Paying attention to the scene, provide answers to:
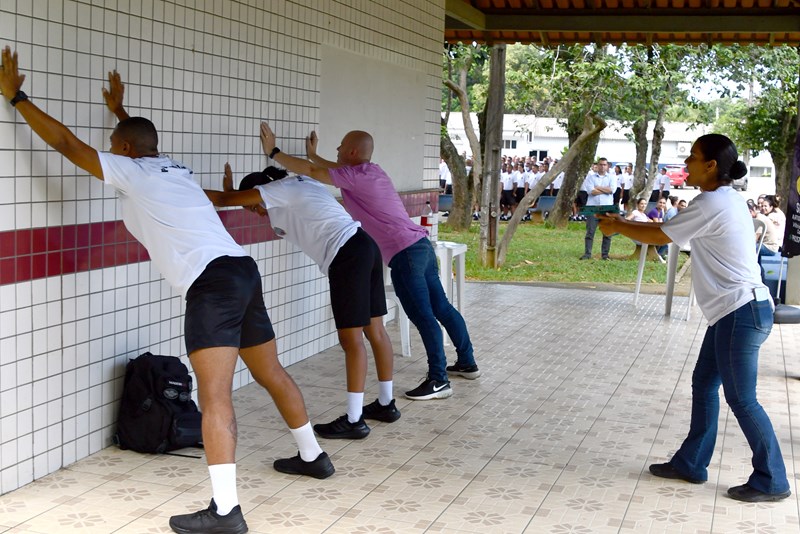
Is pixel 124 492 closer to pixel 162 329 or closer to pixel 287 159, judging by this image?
pixel 162 329

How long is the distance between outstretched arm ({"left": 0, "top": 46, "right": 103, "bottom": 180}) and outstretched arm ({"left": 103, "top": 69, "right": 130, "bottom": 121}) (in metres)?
0.66

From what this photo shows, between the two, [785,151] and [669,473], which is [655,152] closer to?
[785,151]

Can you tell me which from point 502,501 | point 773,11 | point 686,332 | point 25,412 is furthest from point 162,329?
point 773,11

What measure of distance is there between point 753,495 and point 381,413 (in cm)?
213

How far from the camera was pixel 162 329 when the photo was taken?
5488 mm

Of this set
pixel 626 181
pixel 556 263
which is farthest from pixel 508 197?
pixel 556 263

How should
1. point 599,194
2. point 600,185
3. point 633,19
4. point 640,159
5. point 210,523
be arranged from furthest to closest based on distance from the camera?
1. point 640,159
2. point 600,185
3. point 599,194
4. point 633,19
5. point 210,523

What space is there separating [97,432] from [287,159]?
1.83 meters

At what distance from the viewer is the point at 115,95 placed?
4809mm

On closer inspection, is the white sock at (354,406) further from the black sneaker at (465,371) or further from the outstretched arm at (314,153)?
the black sneaker at (465,371)

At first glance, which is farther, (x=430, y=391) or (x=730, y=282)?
(x=430, y=391)

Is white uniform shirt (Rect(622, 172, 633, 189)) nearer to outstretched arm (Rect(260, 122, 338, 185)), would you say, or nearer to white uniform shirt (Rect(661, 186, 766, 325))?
outstretched arm (Rect(260, 122, 338, 185))

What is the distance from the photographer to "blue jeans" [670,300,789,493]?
14.8 ft

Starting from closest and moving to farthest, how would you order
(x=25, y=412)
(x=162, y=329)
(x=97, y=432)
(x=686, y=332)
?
(x=25, y=412) < (x=97, y=432) < (x=162, y=329) < (x=686, y=332)
